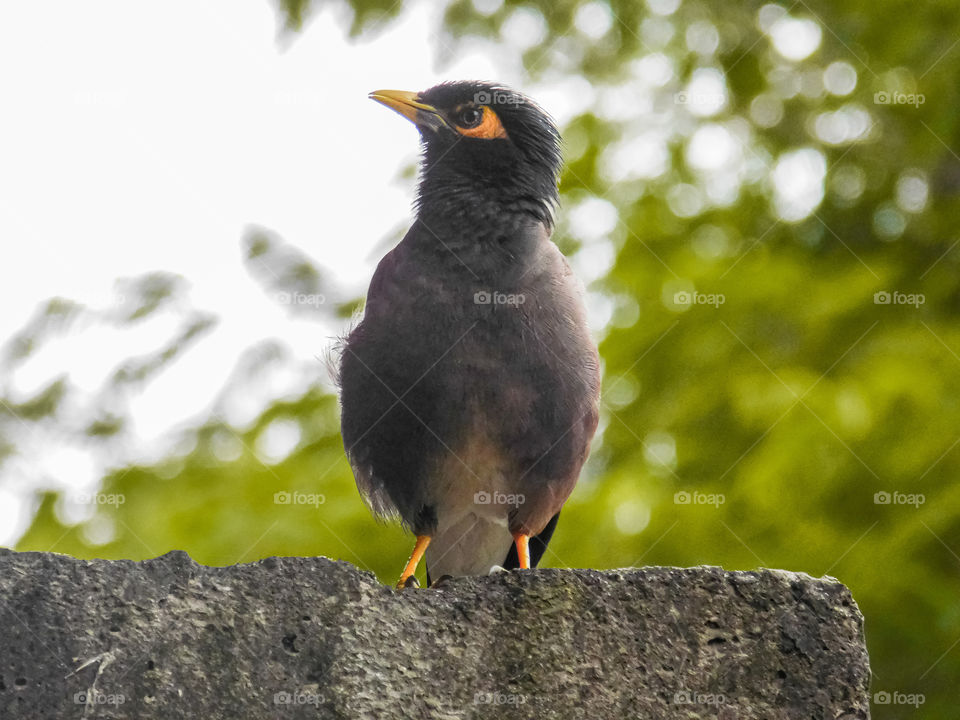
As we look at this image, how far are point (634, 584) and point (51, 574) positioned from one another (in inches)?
46.1

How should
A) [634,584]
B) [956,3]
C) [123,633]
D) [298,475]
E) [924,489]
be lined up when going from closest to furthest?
1. [123,633]
2. [634,584]
3. [924,489]
4. [298,475]
5. [956,3]

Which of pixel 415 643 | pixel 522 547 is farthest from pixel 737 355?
pixel 415 643

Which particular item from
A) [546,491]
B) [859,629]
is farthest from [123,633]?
[546,491]

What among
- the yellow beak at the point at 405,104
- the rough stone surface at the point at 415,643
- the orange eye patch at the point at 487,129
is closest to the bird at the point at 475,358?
the orange eye patch at the point at 487,129

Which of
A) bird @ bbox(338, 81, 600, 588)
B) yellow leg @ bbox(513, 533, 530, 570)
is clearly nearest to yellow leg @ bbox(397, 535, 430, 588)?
bird @ bbox(338, 81, 600, 588)

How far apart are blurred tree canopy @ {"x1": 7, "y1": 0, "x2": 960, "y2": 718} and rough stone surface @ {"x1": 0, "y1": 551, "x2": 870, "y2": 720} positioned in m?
1.61

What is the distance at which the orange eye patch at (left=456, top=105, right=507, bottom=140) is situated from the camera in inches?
155

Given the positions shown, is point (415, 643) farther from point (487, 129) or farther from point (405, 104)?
point (405, 104)

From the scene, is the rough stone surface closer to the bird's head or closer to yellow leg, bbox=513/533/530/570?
yellow leg, bbox=513/533/530/570

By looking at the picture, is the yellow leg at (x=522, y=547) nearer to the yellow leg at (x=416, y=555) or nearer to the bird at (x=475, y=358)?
the bird at (x=475, y=358)

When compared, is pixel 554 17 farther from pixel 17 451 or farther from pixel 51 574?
pixel 51 574

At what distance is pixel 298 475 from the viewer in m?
4.38

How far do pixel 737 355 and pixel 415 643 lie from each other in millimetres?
2576

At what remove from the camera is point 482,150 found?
12.8 feet
